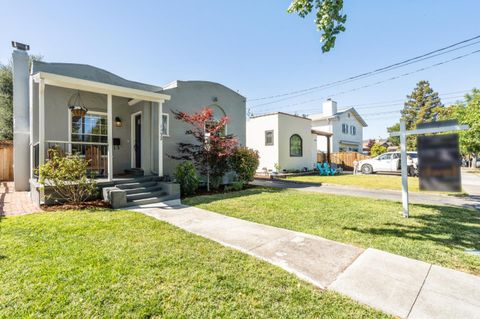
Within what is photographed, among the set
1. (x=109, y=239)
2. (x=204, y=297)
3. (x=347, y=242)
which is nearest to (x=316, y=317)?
(x=204, y=297)

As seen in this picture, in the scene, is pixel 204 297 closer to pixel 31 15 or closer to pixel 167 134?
pixel 167 134

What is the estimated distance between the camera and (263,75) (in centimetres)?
1777

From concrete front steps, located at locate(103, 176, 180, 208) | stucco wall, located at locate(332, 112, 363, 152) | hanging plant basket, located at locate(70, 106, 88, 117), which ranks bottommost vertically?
concrete front steps, located at locate(103, 176, 180, 208)

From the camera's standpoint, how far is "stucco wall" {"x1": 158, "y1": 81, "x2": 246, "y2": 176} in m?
9.14

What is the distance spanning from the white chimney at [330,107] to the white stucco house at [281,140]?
7.95m

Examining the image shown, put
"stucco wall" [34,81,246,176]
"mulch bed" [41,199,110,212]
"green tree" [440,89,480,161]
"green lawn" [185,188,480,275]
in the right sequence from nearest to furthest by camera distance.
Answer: "green lawn" [185,188,480,275] → "mulch bed" [41,199,110,212] → "stucco wall" [34,81,246,176] → "green tree" [440,89,480,161]

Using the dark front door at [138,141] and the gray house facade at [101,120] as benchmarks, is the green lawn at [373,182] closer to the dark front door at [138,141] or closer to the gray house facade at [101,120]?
the gray house facade at [101,120]

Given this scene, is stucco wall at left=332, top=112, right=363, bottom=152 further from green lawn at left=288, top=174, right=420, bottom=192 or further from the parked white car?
green lawn at left=288, top=174, right=420, bottom=192

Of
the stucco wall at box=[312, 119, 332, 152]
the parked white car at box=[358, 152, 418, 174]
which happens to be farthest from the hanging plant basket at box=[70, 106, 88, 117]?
the stucco wall at box=[312, 119, 332, 152]

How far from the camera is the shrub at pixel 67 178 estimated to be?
582cm

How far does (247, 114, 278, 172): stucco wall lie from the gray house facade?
6836mm

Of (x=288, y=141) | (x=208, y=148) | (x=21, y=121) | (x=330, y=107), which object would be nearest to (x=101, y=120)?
(x=21, y=121)

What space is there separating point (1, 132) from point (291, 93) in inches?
898

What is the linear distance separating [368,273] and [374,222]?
8.21 feet
